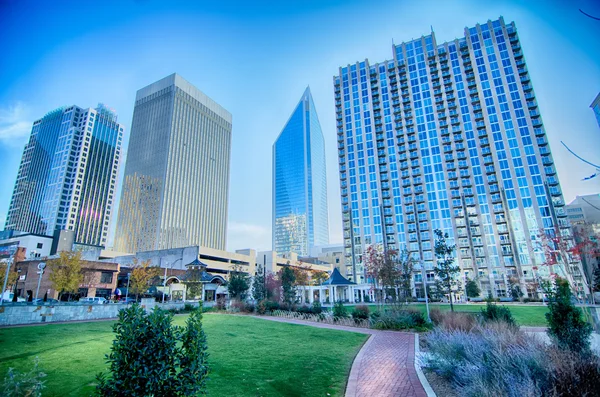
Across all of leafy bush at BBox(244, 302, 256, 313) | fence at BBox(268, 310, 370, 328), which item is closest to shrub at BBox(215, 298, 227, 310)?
leafy bush at BBox(244, 302, 256, 313)

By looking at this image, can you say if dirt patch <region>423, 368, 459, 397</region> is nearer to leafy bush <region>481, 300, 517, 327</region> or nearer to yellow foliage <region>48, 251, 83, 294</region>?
leafy bush <region>481, 300, 517, 327</region>

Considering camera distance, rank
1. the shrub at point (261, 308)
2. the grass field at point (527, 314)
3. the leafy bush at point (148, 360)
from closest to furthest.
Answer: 1. the leafy bush at point (148, 360)
2. the grass field at point (527, 314)
3. the shrub at point (261, 308)

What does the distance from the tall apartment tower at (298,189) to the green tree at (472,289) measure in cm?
11657

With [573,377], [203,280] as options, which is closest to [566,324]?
[573,377]

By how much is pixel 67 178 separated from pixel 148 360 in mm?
157353

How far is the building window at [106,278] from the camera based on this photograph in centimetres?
5387

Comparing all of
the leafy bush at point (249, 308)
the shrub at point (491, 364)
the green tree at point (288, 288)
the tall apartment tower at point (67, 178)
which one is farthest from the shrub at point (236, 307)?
the tall apartment tower at point (67, 178)

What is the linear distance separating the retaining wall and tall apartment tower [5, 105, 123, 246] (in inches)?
4855

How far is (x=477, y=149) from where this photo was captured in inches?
2908

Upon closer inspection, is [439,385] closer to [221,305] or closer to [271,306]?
[271,306]

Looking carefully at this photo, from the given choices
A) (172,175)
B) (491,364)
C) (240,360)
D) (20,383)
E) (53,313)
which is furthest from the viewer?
(172,175)

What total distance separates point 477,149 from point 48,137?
559ft

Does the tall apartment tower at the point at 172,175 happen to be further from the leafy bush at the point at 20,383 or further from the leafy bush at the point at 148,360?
the leafy bush at the point at 148,360

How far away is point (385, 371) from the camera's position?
30.1 ft
